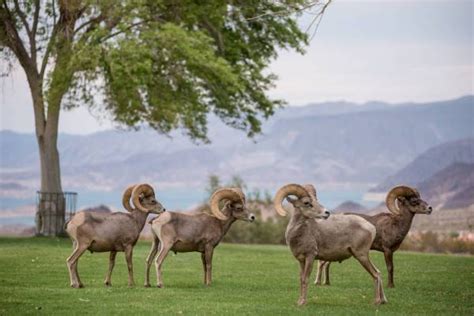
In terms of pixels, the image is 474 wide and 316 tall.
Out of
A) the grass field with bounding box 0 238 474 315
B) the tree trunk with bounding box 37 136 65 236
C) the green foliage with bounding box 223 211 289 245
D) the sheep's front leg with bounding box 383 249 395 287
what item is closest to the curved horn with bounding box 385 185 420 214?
the sheep's front leg with bounding box 383 249 395 287

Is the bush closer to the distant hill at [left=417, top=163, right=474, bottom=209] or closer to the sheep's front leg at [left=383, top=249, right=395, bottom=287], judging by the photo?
the sheep's front leg at [left=383, top=249, right=395, bottom=287]

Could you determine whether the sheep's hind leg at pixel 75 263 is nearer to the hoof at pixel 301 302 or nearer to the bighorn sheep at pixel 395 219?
the hoof at pixel 301 302

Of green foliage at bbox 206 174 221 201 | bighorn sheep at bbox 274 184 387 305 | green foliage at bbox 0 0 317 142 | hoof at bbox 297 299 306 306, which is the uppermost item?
green foliage at bbox 0 0 317 142

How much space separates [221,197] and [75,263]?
365 centimetres

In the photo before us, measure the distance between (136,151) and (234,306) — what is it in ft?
375

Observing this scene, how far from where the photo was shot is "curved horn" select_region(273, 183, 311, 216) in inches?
670

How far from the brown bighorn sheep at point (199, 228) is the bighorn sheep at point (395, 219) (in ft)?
9.38

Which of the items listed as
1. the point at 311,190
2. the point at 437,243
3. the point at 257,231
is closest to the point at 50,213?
the point at 257,231

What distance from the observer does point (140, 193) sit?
2042cm

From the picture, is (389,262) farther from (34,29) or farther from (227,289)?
(34,29)

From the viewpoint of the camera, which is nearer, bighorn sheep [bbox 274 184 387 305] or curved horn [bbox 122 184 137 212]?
bighorn sheep [bbox 274 184 387 305]

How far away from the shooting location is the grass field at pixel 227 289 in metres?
16.5

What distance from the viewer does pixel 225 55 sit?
38406 millimetres

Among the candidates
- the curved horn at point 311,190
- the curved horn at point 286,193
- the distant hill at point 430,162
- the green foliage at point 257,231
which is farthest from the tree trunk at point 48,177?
the distant hill at point 430,162
